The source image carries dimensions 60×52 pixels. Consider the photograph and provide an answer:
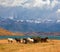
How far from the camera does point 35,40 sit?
47781 mm

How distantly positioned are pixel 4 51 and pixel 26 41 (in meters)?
17.3

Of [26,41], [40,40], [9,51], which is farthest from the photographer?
[40,40]

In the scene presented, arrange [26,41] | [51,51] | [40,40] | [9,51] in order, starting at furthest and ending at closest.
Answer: [40,40]
[26,41]
[9,51]
[51,51]

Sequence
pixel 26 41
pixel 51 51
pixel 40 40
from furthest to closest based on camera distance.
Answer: pixel 40 40 → pixel 26 41 → pixel 51 51

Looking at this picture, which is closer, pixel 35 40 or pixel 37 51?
pixel 37 51

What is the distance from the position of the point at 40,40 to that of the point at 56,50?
2205cm

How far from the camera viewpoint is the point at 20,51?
28016 millimetres

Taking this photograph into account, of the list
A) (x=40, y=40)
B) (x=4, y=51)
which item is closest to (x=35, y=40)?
(x=40, y=40)

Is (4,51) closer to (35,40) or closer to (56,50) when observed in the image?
(56,50)

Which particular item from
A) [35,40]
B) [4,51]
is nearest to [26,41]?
[35,40]

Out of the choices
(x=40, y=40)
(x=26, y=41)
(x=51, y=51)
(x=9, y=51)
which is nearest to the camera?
(x=51, y=51)

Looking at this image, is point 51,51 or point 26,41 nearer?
point 51,51

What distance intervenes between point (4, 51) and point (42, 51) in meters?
4.72

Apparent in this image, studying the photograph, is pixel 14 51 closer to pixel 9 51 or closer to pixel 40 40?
pixel 9 51
